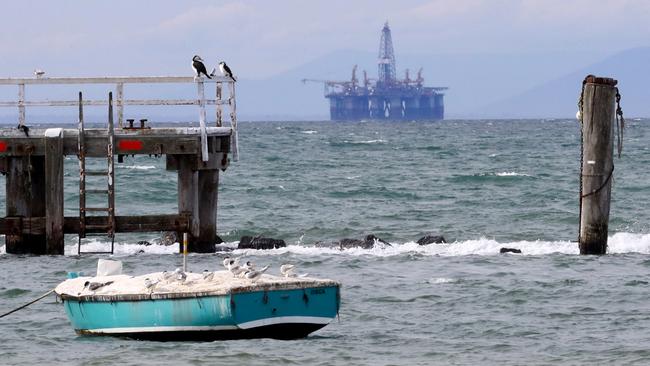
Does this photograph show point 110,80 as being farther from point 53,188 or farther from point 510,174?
point 510,174

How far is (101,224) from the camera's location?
29.4m

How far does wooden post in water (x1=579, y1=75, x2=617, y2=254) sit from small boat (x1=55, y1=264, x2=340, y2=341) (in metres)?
9.27

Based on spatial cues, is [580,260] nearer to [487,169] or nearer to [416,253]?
[416,253]

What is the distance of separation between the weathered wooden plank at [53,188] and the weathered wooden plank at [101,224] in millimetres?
232

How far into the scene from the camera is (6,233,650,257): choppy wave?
3266cm

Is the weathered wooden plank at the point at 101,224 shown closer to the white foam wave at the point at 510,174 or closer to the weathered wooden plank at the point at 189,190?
the weathered wooden plank at the point at 189,190

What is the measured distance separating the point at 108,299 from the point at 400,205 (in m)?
29.8

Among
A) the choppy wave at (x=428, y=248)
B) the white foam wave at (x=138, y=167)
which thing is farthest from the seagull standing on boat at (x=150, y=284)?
the white foam wave at (x=138, y=167)

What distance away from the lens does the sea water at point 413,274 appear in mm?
20609

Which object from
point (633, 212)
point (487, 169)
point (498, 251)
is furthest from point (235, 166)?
point (498, 251)

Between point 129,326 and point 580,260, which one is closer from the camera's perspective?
point 129,326

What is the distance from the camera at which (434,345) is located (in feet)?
69.9

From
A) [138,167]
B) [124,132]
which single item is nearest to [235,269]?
[124,132]

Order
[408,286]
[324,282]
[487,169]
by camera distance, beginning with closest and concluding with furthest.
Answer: [324,282], [408,286], [487,169]
